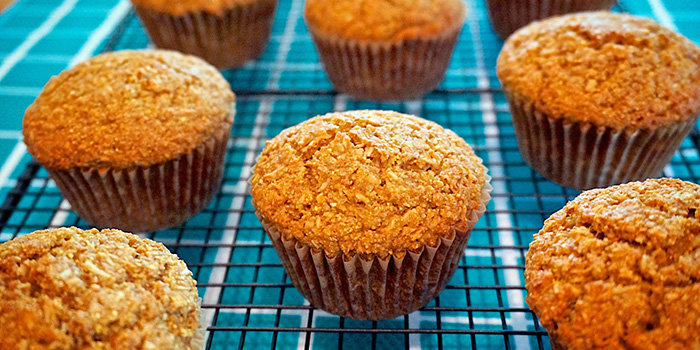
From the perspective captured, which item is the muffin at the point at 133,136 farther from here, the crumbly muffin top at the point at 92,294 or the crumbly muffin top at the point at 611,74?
the crumbly muffin top at the point at 611,74

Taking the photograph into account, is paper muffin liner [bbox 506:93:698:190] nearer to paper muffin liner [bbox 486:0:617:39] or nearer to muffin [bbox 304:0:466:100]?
muffin [bbox 304:0:466:100]

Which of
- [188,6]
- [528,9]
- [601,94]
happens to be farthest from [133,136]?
[528,9]

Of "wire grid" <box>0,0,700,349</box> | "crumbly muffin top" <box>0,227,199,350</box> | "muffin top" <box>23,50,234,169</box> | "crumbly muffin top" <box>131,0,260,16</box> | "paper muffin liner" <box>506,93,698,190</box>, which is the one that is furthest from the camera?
"crumbly muffin top" <box>131,0,260,16</box>

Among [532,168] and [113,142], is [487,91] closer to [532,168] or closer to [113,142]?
[532,168]

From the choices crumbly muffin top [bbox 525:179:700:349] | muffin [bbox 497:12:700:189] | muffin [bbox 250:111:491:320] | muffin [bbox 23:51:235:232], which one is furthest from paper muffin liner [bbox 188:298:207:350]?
muffin [bbox 497:12:700:189]

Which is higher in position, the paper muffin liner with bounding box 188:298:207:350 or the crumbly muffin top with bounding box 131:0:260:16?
the crumbly muffin top with bounding box 131:0:260:16

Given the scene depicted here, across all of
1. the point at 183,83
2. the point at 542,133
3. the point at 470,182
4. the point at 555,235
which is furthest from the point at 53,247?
the point at 542,133
